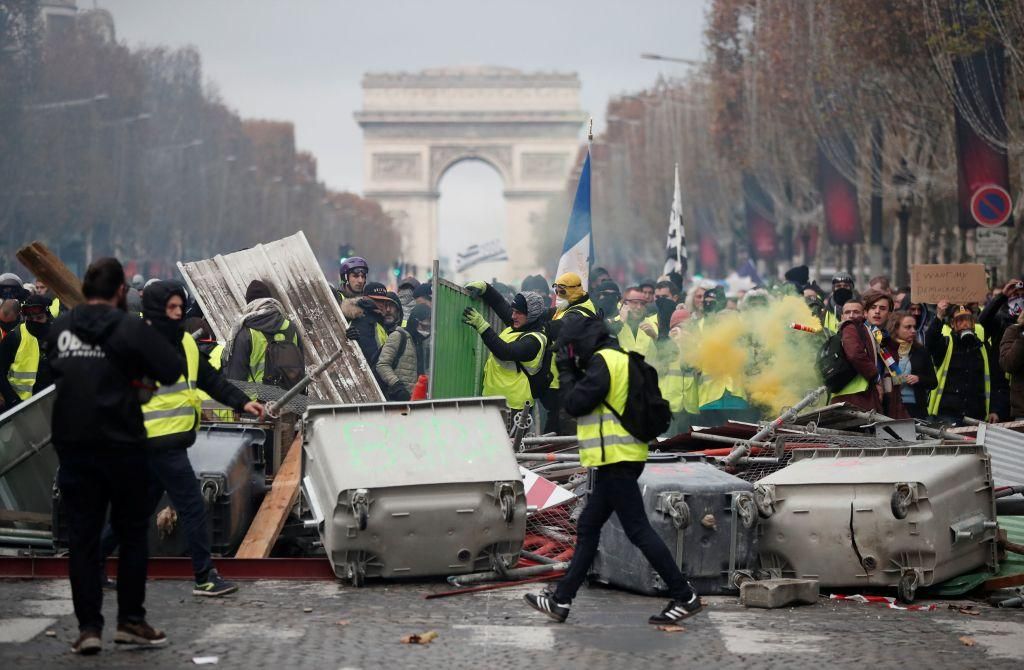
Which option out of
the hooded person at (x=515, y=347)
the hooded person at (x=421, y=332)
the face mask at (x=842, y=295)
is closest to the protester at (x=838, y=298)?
the face mask at (x=842, y=295)

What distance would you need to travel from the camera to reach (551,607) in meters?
8.02

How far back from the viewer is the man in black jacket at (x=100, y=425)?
7148mm

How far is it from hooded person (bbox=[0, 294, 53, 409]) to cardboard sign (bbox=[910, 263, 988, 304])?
307 inches

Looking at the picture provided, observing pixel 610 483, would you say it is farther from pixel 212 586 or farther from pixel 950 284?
pixel 950 284

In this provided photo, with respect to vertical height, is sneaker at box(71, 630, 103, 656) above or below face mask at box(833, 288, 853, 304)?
below

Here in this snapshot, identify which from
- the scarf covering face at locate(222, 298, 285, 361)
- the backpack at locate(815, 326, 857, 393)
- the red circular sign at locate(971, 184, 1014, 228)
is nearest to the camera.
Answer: the backpack at locate(815, 326, 857, 393)

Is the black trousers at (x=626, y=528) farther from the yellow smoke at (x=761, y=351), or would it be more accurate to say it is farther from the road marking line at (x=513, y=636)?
the yellow smoke at (x=761, y=351)

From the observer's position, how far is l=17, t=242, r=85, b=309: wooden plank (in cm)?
940

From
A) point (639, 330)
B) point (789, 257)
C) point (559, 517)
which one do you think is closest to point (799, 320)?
point (639, 330)

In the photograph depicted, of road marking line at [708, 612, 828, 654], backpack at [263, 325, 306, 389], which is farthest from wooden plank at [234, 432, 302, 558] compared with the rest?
road marking line at [708, 612, 828, 654]

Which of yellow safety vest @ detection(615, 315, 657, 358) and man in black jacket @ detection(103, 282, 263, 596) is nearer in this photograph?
man in black jacket @ detection(103, 282, 263, 596)

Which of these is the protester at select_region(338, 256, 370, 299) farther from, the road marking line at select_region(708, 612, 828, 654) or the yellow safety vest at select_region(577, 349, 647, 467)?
the road marking line at select_region(708, 612, 828, 654)

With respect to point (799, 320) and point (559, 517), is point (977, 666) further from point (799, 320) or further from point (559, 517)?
point (799, 320)

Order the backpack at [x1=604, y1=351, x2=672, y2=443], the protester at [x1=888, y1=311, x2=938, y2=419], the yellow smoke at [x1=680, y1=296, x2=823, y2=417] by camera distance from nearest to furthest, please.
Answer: the backpack at [x1=604, y1=351, x2=672, y2=443] < the yellow smoke at [x1=680, y1=296, x2=823, y2=417] < the protester at [x1=888, y1=311, x2=938, y2=419]
